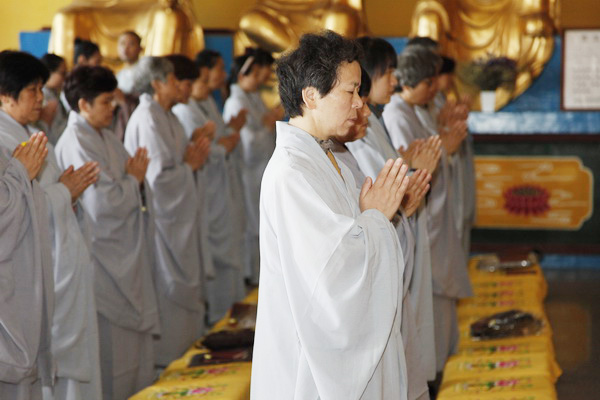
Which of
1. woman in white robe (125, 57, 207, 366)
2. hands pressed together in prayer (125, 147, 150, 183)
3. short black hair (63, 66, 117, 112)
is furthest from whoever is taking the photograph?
woman in white robe (125, 57, 207, 366)

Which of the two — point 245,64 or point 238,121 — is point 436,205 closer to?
point 238,121

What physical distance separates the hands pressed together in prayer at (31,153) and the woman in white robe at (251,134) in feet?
13.8

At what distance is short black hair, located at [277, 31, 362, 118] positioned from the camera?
256 cm

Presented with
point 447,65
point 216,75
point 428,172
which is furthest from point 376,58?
point 216,75

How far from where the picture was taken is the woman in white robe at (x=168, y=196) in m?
5.63

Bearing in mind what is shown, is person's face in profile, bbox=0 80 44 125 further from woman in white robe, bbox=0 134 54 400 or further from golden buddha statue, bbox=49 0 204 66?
golden buddha statue, bbox=49 0 204 66

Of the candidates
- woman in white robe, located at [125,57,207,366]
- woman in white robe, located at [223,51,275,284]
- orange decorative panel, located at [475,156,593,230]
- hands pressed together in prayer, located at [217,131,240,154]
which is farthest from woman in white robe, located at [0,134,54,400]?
orange decorative panel, located at [475,156,593,230]

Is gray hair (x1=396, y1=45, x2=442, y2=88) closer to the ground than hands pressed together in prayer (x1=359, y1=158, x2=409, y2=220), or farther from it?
farther from it

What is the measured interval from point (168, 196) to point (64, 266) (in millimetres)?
1833

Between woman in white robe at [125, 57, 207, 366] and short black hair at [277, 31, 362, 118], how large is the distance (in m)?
3.07

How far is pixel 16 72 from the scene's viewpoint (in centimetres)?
383

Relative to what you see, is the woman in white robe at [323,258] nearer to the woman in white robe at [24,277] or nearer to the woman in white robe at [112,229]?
the woman in white robe at [24,277]

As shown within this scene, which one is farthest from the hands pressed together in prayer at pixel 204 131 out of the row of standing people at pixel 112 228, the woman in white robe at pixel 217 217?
the woman in white robe at pixel 217 217

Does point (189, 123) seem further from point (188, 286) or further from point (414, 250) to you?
point (414, 250)
